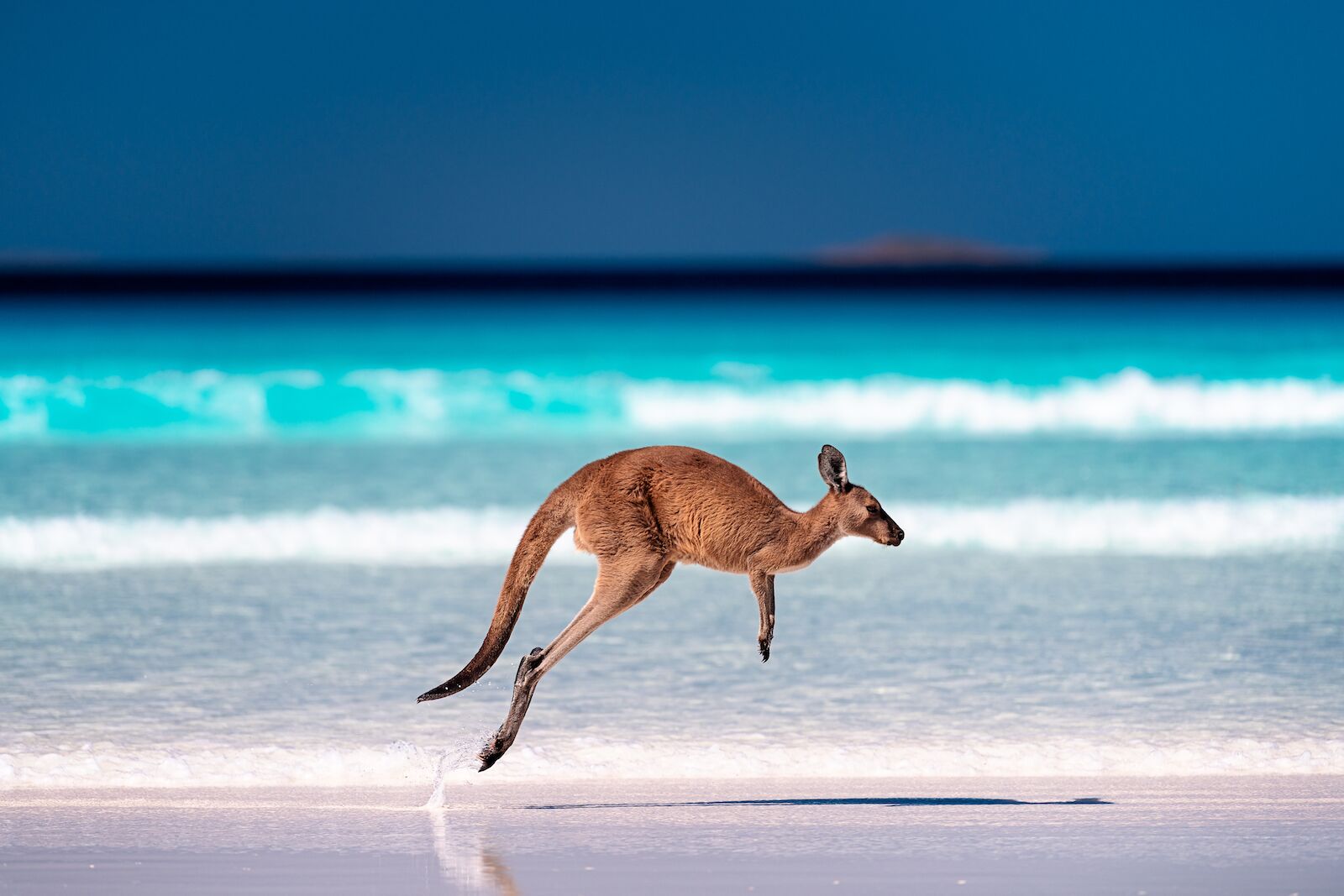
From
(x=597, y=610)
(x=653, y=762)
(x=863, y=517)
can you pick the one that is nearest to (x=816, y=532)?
(x=863, y=517)

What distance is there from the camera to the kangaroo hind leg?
9.98 feet

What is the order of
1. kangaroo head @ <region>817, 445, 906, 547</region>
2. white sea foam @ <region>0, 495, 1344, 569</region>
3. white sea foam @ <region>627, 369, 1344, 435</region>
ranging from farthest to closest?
white sea foam @ <region>627, 369, 1344, 435</region>, white sea foam @ <region>0, 495, 1344, 569</region>, kangaroo head @ <region>817, 445, 906, 547</region>

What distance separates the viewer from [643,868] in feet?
11.1

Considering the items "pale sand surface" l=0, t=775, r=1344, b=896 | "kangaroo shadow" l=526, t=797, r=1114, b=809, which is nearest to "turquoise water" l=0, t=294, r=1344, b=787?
"pale sand surface" l=0, t=775, r=1344, b=896

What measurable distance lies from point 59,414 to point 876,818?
12755mm

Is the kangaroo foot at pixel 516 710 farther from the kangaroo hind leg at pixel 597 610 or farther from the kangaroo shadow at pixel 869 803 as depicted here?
the kangaroo shadow at pixel 869 803

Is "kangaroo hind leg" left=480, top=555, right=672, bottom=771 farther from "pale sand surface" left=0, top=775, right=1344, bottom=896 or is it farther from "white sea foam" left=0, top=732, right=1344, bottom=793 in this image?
"white sea foam" left=0, top=732, right=1344, bottom=793

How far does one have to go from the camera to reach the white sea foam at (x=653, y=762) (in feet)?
13.8

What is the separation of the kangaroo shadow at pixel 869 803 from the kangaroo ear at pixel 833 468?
4.33 ft

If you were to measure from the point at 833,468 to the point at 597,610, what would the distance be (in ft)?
1.83

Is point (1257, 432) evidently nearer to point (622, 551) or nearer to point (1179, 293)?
point (622, 551)

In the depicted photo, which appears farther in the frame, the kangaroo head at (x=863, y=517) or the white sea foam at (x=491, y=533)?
the white sea foam at (x=491, y=533)

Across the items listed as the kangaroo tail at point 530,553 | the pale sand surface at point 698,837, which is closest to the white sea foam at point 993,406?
the pale sand surface at point 698,837

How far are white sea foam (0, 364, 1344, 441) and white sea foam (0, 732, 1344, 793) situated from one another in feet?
30.4
